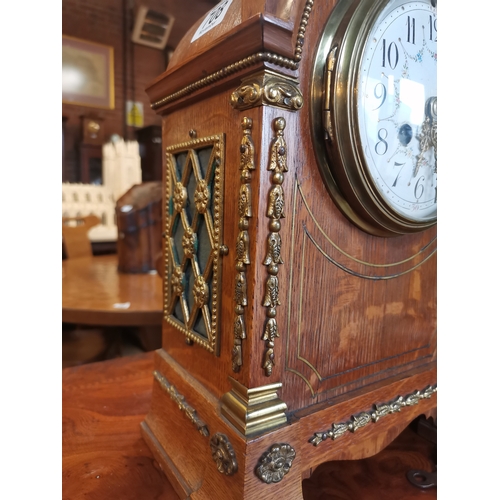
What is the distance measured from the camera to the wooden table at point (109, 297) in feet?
4.49

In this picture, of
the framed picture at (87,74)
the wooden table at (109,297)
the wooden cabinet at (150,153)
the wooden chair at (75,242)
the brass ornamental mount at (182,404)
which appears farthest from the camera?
the framed picture at (87,74)

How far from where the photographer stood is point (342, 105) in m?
0.41

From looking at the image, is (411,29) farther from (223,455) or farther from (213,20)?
(223,455)

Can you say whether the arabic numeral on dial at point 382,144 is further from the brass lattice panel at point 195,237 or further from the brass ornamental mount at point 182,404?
the brass ornamental mount at point 182,404

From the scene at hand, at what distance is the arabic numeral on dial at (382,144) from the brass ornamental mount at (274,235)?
0.40 feet

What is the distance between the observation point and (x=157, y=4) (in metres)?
4.14

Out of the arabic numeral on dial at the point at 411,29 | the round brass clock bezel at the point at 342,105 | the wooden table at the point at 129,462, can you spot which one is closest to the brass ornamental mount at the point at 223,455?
the wooden table at the point at 129,462

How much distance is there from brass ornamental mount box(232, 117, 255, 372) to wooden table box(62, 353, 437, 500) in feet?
0.82

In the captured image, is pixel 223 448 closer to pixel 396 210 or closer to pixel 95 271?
pixel 396 210

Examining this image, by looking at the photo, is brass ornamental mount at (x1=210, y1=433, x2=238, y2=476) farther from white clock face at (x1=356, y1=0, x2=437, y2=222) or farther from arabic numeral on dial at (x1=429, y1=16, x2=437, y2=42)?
arabic numeral on dial at (x1=429, y1=16, x2=437, y2=42)

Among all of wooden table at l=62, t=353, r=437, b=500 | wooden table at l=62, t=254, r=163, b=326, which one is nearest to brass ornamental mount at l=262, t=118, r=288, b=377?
wooden table at l=62, t=353, r=437, b=500

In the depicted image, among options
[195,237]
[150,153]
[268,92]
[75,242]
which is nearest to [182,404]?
[195,237]

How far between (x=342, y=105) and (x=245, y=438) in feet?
1.18

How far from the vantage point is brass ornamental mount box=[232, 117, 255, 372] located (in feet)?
1.31
